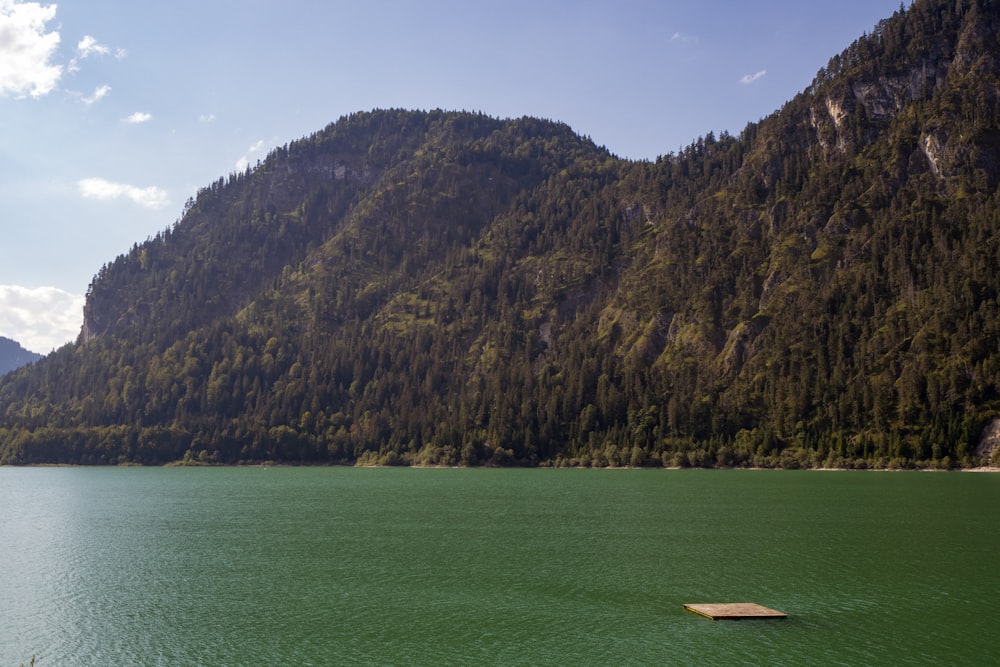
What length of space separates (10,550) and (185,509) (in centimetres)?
4399

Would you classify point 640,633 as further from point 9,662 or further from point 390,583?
point 9,662

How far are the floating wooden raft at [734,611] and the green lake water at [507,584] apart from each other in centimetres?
86

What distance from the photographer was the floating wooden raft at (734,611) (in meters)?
53.2

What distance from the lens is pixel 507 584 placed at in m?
65.9

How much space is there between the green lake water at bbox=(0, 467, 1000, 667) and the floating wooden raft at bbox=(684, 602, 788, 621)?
0.86 meters

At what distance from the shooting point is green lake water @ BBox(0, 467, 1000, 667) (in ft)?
159

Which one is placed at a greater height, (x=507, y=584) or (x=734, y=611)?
(x=734, y=611)

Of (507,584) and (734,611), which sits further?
(507,584)

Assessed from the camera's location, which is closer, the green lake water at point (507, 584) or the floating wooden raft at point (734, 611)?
the green lake water at point (507, 584)

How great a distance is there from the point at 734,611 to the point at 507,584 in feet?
63.6

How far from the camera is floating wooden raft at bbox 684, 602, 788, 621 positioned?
53.2 meters

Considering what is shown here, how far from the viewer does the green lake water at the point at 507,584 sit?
48438 millimetres

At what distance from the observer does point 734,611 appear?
2132 inches

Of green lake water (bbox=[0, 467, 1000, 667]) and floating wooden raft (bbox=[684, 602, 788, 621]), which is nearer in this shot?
green lake water (bbox=[0, 467, 1000, 667])
